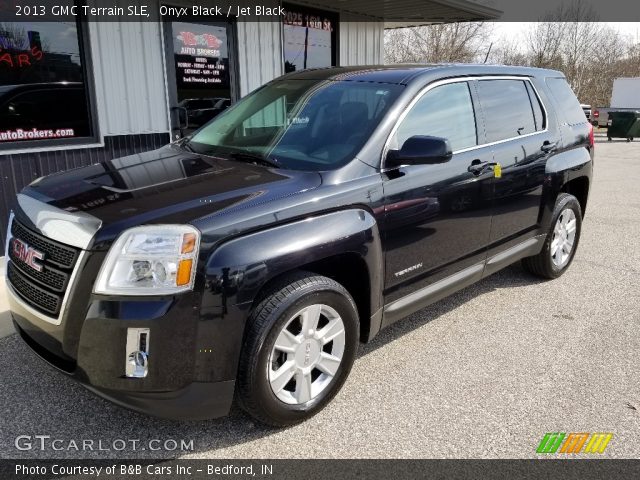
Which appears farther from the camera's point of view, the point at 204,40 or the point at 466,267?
the point at 204,40

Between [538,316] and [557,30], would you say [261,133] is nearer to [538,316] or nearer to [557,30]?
[538,316]

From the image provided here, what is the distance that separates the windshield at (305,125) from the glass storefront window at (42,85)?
9.55 ft

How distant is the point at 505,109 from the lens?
4.15 metres

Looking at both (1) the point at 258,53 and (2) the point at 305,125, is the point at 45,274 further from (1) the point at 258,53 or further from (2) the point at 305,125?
(1) the point at 258,53

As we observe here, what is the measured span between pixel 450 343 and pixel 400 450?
126 centimetres

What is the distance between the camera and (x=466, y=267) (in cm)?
377

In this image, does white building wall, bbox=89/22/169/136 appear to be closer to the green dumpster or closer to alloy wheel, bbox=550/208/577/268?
alloy wheel, bbox=550/208/577/268

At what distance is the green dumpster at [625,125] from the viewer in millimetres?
21406

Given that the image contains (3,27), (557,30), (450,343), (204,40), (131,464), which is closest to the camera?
(131,464)

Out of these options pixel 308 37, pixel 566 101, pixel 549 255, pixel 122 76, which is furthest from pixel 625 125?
pixel 122 76

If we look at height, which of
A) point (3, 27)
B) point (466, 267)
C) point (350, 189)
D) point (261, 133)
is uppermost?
point (3, 27)

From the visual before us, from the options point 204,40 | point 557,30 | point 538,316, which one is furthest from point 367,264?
point 557,30

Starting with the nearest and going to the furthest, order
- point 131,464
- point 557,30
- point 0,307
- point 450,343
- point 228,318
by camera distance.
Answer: point 228,318 < point 131,464 < point 450,343 < point 0,307 < point 557,30

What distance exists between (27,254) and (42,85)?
3972mm
